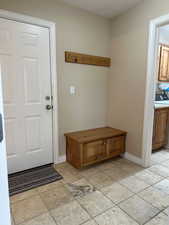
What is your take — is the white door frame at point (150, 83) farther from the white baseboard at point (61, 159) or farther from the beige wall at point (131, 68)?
the white baseboard at point (61, 159)

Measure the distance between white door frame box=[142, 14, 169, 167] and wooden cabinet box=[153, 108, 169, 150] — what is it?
1.76ft

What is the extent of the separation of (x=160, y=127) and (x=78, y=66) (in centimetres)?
189

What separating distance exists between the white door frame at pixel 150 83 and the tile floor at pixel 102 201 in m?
0.34

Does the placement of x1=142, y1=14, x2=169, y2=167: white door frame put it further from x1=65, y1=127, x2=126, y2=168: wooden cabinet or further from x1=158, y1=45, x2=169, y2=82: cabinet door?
x1=158, y1=45, x2=169, y2=82: cabinet door

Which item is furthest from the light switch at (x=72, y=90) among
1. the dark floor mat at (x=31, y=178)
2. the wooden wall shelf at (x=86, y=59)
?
the dark floor mat at (x=31, y=178)

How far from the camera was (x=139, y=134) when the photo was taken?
96.3 inches

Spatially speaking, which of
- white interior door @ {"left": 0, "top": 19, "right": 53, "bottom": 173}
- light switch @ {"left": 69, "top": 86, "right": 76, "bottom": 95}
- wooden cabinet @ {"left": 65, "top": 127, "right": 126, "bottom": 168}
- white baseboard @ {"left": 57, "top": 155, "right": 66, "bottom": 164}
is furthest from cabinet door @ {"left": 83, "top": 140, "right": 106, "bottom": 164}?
light switch @ {"left": 69, "top": 86, "right": 76, "bottom": 95}

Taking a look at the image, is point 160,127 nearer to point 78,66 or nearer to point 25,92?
point 78,66

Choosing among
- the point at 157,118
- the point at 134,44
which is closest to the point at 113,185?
the point at 157,118

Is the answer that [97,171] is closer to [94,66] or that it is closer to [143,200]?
[143,200]

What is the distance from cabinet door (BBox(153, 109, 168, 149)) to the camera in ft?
9.17

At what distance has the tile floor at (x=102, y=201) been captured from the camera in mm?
1422

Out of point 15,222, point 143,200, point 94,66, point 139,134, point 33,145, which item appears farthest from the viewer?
point 94,66

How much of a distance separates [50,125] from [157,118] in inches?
75.0
